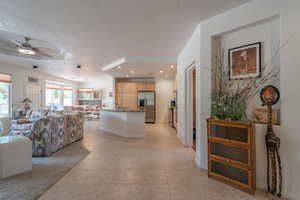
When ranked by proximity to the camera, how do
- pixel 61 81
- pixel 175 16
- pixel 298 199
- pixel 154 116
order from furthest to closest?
pixel 61 81
pixel 154 116
pixel 175 16
pixel 298 199

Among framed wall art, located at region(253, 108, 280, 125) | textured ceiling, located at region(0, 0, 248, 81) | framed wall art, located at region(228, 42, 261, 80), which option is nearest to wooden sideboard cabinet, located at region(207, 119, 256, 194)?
framed wall art, located at region(253, 108, 280, 125)

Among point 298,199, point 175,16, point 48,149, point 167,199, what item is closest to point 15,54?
point 48,149

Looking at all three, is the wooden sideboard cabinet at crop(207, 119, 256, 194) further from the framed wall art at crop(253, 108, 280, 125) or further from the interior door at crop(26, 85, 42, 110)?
the interior door at crop(26, 85, 42, 110)

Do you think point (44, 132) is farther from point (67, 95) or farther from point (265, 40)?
point (67, 95)

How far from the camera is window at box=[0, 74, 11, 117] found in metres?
5.58

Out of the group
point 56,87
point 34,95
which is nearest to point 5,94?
point 34,95

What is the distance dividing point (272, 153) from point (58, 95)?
10.5 metres

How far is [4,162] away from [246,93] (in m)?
3.98

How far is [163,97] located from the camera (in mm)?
8500

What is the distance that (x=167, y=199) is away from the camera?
1.91m

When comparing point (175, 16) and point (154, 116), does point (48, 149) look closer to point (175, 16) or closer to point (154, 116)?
point (175, 16)

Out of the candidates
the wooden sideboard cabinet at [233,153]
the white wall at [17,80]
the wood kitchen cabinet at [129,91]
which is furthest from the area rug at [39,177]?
the wood kitchen cabinet at [129,91]

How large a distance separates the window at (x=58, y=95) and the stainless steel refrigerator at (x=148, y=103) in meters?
4.78

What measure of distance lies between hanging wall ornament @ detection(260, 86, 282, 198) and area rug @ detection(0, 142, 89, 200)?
3053mm
